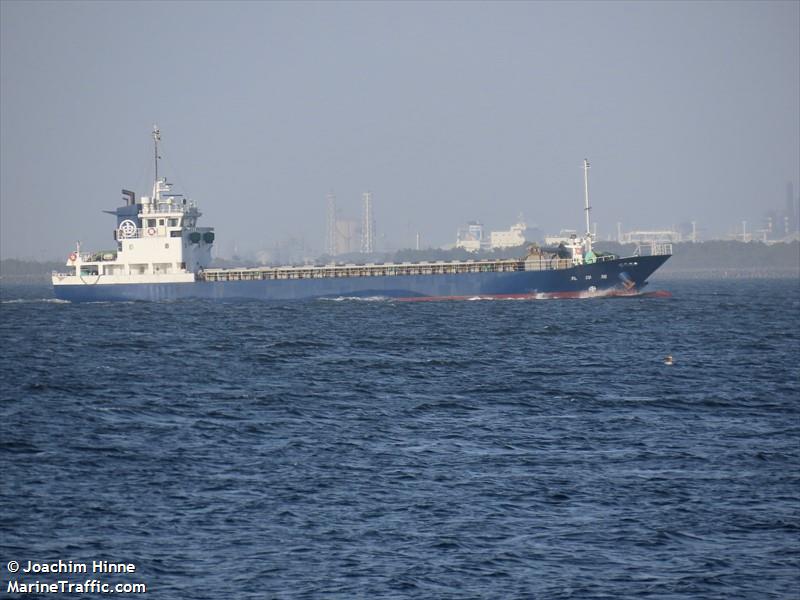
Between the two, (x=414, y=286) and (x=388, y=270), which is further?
(x=388, y=270)

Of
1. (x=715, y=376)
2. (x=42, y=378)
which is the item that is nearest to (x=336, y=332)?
(x=42, y=378)

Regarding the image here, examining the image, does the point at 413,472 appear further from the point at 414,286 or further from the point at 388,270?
the point at 388,270

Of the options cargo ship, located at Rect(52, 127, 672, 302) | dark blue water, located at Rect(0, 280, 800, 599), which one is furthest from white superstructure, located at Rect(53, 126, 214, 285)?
dark blue water, located at Rect(0, 280, 800, 599)

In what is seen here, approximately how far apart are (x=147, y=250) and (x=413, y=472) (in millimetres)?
89227

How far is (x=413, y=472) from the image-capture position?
27359mm

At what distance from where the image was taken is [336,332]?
238ft

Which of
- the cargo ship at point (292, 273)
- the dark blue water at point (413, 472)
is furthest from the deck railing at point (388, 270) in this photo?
the dark blue water at point (413, 472)

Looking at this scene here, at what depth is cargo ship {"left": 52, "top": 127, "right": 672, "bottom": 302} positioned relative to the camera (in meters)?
102

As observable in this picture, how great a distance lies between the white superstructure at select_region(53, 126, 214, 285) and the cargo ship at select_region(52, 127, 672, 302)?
108mm

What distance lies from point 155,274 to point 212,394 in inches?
2809

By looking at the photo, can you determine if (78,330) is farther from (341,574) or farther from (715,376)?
(341,574)

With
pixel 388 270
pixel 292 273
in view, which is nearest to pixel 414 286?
pixel 388 270

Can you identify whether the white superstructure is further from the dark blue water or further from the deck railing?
the dark blue water

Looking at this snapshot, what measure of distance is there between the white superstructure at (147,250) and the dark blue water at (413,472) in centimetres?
5391
